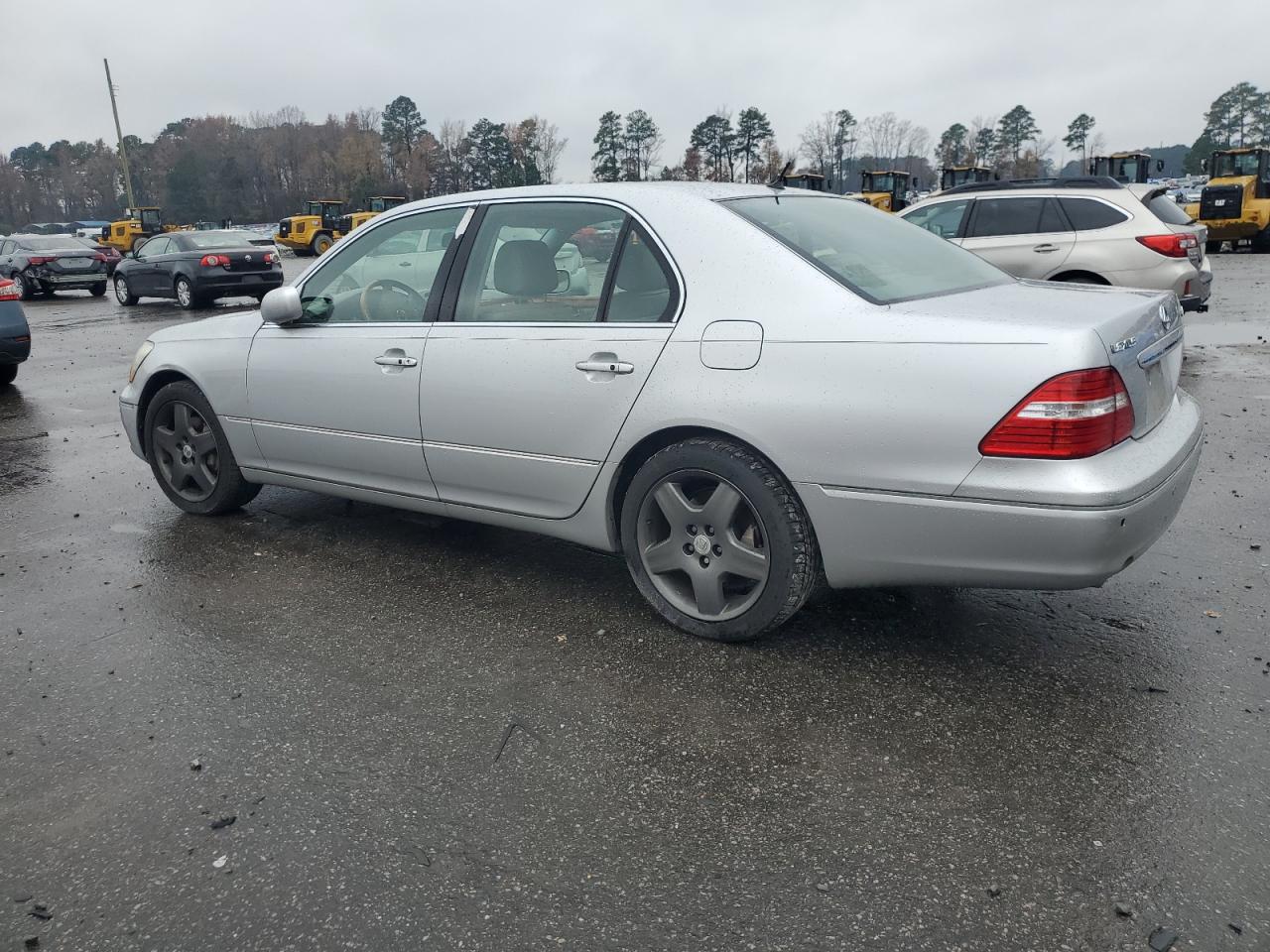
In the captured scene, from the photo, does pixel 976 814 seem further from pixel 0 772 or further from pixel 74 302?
pixel 74 302

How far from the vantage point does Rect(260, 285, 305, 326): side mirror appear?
4480 mm

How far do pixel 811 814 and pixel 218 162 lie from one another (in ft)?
363

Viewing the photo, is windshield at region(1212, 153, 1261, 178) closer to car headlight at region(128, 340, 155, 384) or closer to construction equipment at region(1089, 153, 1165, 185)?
construction equipment at region(1089, 153, 1165, 185)

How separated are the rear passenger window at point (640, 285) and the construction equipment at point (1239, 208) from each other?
24.5 m

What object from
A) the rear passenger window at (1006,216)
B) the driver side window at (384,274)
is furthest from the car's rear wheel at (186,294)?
the driver side window at (384,274)

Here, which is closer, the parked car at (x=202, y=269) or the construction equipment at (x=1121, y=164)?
the parked car at (x=202, y=269)

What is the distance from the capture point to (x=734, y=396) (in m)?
3.25

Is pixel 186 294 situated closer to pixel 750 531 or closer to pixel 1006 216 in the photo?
pixel 1006 216

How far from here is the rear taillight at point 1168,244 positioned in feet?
28.9

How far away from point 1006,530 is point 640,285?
153 centimetres

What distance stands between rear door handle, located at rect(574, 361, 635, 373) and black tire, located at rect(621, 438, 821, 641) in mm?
319

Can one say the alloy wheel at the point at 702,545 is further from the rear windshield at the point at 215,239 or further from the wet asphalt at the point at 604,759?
the rear windshield at the point at 215,239

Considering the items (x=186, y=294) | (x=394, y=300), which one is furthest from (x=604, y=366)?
(x=186, y=294)

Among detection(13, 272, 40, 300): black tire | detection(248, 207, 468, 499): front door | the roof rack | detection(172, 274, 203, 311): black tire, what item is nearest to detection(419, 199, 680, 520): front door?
detection(248, 207, 468, 499): front door
